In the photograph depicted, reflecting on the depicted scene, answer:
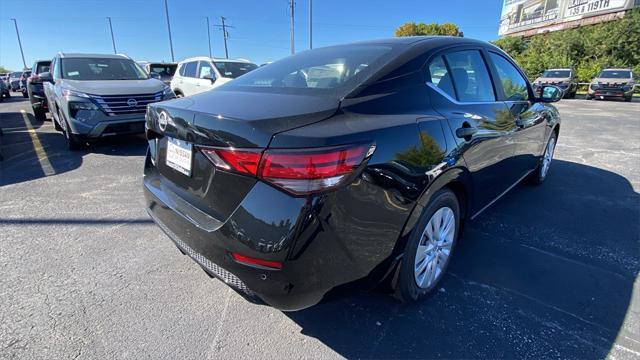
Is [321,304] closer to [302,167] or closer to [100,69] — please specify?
[302,167]

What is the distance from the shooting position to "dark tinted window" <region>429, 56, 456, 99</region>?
2283mm

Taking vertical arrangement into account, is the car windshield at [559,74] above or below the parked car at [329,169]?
above

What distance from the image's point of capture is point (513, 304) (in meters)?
2.29

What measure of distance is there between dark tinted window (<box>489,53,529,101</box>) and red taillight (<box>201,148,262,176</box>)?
2.60m

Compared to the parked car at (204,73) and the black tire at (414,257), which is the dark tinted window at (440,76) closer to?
the black tire at (414,257)

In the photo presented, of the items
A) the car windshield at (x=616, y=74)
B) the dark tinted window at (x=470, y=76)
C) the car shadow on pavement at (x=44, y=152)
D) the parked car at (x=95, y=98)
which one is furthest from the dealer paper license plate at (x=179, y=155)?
the car windshield at (x=616, y=74)

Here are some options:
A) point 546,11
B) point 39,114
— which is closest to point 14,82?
point 39,114

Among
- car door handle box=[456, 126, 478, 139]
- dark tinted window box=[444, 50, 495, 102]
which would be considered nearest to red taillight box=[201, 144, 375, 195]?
car door handle box=[456, 126, 478, 139]

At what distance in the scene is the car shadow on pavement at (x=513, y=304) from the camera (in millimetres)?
1953

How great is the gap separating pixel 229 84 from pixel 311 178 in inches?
60.3

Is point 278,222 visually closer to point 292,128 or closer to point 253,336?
point 292,128

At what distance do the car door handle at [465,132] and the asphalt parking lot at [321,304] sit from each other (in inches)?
41.7

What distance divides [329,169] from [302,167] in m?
0.12

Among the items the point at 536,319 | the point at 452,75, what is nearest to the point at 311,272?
the point at 536,319
